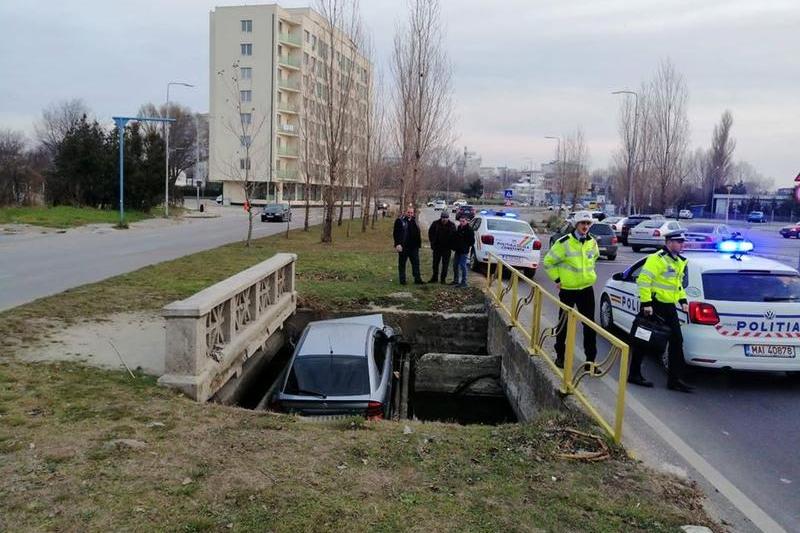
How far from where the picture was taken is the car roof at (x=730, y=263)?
769cm

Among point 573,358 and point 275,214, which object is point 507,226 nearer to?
point 573,358

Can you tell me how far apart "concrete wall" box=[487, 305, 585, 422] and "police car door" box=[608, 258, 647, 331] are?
5.35 feet

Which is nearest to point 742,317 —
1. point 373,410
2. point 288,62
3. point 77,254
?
point 373,410

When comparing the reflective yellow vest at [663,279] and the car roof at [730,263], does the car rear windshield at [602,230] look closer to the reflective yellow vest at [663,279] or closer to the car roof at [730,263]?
the car roof at [730,263]

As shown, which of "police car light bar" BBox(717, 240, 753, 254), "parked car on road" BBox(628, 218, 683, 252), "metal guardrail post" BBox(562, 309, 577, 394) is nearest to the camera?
"metal guardrail post" BBox(562, 309, 577, 394)

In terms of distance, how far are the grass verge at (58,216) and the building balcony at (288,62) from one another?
37160 mm

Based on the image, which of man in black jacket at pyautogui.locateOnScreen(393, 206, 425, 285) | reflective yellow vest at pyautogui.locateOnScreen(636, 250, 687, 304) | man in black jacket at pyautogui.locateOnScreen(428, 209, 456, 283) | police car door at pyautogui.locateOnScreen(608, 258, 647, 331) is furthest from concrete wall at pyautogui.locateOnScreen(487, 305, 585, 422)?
man in black jacket at pyautogui.locateOnScreen(393, 206, 425, 285)

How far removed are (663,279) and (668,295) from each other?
186mm

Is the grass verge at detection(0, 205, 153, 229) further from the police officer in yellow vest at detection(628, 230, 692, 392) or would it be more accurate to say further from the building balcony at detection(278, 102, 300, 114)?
the building balcony at detection(278, 102, 300, 114)

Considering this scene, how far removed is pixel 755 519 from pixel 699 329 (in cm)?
350

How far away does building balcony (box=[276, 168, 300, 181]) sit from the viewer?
73.7 m

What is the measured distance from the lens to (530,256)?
16828 millimetres

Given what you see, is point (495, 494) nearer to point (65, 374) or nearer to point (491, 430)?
point (491, 430)

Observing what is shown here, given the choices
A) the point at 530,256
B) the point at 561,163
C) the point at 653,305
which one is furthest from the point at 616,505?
the point at 561,163
